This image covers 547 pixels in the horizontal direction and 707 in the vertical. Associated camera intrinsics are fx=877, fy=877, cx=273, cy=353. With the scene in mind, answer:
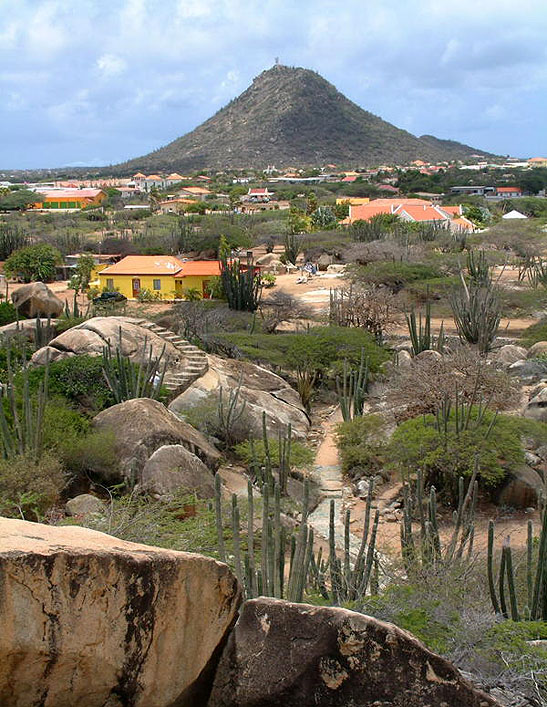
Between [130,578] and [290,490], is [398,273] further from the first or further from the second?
[130,578]

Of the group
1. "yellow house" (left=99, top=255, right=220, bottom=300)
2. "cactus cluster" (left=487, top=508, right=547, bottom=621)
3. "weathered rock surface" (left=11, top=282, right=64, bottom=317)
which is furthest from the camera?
"yellow house" (left=99, top=255, right=220, bottom=300)

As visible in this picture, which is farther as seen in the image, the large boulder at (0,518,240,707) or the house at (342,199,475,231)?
the house at (342,199,475,231)

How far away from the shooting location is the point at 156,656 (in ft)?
13.3

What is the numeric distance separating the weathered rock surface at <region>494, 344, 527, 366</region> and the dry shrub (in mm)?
3315

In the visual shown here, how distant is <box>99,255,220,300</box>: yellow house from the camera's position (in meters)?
33.2

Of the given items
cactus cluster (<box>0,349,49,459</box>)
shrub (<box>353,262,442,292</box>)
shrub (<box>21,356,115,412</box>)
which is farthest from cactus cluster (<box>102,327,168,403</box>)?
shrub (<box>353,262,442,292</box>)

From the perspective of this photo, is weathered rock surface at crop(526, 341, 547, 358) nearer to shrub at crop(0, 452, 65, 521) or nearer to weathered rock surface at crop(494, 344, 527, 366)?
weathered rock surface at crop(494, 344, 527, 366)

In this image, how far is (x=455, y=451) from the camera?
12562 mm

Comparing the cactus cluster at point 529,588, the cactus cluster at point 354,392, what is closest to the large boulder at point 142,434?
the cactus cluster at point 354,392

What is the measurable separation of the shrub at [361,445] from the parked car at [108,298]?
56.6ft

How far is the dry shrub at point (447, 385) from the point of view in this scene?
15.3 meters

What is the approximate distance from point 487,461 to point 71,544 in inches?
372

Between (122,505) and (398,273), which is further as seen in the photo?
(398,273)

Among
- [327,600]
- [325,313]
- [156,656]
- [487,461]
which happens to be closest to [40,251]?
[325,313]
